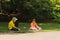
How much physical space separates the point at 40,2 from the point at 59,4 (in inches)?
124

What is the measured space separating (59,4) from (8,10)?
15.8 ft

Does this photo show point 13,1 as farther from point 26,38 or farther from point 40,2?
point 26,38

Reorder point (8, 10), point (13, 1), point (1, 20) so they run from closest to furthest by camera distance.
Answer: point (13, 1)
point (8, 10)
point (1, 20)

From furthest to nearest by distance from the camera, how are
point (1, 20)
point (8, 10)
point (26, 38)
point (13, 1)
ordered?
1. point (1, 20)
2. point (8, 10)
3. point (13, 1)
4. point (26, 38)

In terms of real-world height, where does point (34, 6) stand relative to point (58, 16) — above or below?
above

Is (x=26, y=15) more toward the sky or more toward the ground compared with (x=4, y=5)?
more toward the ground

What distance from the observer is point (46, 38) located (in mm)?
13523

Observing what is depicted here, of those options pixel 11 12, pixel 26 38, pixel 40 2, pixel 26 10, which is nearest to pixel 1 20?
pixel 11 12

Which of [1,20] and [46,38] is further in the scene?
[1,20]

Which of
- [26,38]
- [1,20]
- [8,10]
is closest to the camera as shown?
[26,38]

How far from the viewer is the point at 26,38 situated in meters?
13.4

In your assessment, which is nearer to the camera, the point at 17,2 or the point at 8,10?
the point at 17,2

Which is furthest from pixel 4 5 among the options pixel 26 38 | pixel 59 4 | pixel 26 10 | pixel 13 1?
pixel 26 38

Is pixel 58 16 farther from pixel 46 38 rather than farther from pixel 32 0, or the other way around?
pixel 46 38
